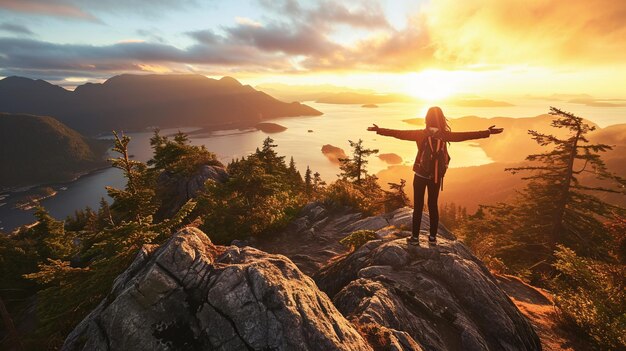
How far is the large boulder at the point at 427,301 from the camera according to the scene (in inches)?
225

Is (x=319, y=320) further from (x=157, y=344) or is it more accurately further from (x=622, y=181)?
(x=622, y=181)

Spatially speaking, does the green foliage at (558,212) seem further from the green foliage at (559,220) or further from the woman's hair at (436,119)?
the woman's hair at (436,119)

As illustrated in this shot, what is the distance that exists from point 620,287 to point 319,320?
11040 mm

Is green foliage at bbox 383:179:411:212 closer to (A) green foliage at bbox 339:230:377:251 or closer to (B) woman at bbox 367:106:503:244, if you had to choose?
(A) green foliage at bbox 339:230:377:251

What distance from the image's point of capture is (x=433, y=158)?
738 cm

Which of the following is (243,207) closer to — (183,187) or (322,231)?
(322,231)

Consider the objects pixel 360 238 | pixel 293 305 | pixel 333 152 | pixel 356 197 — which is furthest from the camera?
pixel 333 152

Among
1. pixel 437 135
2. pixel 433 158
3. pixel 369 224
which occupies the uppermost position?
pixel 437 135

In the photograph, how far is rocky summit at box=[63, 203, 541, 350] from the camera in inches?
160

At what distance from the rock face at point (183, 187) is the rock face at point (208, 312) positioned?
78.7 ft

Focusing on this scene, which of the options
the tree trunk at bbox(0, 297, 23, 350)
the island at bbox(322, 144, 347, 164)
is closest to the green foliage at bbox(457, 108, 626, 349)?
the tree trunk at bbox(0, 297, 23, 350)

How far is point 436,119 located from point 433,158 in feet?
3.34

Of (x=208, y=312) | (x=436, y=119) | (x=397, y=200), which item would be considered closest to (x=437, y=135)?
(x=436, y=119)

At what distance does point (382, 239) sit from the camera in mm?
9641
